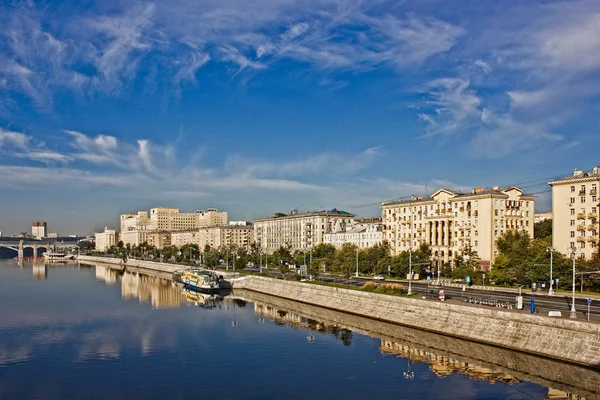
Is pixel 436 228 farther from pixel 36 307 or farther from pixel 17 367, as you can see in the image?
pixel 17 367

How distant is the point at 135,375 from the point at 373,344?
869 inches

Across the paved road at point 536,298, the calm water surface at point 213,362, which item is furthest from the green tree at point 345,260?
the calm water surface at point 213,362

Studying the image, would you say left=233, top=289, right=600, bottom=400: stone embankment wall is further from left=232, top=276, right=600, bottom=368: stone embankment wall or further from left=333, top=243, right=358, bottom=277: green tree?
left=333, top=243, right=358, bottom=277: green tree

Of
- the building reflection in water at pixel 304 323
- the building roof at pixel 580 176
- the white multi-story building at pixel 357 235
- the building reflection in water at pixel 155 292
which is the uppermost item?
the building roof at pixel 580 176

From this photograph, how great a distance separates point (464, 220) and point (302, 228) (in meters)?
69.9

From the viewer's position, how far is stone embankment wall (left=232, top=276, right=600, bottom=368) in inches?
1692

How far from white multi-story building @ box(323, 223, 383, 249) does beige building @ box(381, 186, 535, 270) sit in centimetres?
1332

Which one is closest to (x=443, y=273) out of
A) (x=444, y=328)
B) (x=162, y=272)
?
(x=444, y=328)

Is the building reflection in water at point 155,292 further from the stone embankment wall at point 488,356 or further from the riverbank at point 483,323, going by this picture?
the stone embankment wall at point 488,356

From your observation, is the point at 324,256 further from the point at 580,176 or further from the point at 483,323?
the point at 483,323

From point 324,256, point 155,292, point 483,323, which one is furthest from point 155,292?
point 483,323

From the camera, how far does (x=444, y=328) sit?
56750mm

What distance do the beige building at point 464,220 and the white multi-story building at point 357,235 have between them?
13.3m

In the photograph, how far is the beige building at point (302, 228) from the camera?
6393 inches
